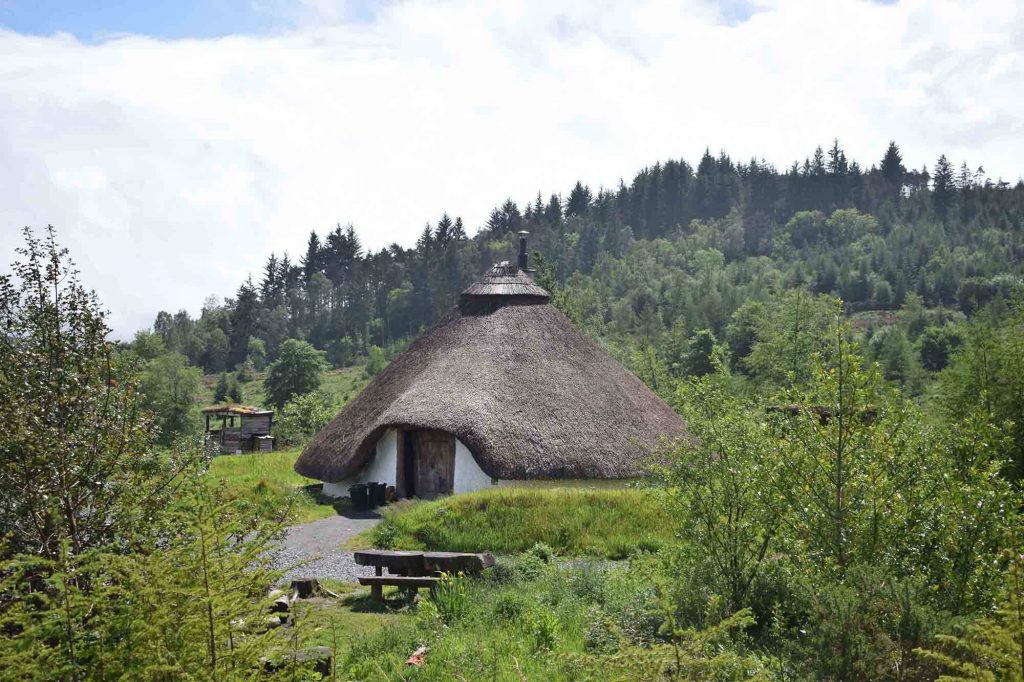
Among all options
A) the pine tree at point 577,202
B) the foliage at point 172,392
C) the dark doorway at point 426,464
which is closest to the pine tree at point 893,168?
the pine tree at point 577,202

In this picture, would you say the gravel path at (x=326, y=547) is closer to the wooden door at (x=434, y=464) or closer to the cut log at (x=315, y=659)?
the wooden door at (x=434, y=464)

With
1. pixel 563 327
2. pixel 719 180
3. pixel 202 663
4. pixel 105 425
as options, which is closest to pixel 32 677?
pixel 202 663

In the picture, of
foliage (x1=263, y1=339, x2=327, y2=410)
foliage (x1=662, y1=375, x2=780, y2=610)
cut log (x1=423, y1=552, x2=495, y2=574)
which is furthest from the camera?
foliage (x1=263, y1=339, x2=327, y2=410)

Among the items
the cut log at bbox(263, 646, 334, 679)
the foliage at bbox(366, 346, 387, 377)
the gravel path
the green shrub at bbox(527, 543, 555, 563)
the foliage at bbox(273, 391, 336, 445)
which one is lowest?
the gravel path

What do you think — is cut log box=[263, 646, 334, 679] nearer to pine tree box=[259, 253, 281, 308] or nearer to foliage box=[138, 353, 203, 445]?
foliage box=[138, 353, 203, 445]

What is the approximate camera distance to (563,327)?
26531mm

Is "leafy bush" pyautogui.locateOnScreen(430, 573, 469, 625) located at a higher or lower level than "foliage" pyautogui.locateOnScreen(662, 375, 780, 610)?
lower

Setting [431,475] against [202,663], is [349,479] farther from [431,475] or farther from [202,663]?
[202,663]

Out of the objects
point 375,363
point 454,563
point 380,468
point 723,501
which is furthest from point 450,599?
point 375,363

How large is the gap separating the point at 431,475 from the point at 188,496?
51.3 feet

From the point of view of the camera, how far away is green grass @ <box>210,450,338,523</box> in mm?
20156

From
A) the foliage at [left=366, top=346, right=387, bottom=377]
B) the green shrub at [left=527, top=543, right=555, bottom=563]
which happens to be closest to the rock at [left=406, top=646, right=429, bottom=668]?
the green shrub at [left=527, top=543, right=555, bottom=563]

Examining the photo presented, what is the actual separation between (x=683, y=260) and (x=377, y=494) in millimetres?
102618

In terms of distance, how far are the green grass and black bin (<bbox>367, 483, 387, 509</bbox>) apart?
0.84 m
